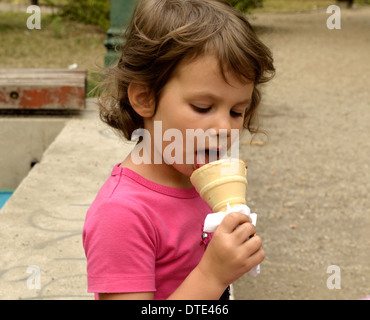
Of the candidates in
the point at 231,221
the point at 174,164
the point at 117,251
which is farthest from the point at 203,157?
the point at 117,251

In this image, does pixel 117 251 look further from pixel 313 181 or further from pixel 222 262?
pixel 313 181

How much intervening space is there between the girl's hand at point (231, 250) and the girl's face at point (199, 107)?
218 mm

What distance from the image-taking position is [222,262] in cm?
153

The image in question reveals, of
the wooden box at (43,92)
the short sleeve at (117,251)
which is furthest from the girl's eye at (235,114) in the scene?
the wooden box at (43,92)

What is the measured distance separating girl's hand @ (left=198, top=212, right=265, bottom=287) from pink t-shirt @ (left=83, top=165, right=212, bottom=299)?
134 mm

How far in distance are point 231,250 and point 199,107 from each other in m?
0.39

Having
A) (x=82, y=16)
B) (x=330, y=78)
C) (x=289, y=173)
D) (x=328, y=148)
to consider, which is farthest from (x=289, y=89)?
(x=82, y=16)

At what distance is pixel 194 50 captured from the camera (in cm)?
166

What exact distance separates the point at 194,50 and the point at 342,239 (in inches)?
118

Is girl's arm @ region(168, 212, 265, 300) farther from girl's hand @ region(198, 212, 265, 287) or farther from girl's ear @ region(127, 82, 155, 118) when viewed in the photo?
girl's ear @ region(127, 82, 155, 118)

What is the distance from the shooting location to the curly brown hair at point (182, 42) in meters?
1.65

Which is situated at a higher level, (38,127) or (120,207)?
(38,127)

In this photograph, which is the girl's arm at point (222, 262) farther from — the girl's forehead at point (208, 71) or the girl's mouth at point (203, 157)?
the girl's forehead at point (208, 71)
